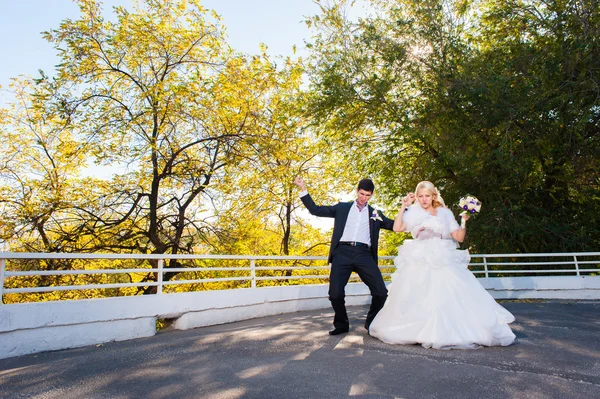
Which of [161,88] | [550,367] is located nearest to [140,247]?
[161,88]

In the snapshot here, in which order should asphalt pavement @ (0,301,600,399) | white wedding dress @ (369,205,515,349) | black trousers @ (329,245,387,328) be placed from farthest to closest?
black trousers @ (329,245,387,328), white wedding dress @ (369,205,515,349), asphalt pavement @ (0,301,600,399)

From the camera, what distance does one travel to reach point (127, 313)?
6.63 meters

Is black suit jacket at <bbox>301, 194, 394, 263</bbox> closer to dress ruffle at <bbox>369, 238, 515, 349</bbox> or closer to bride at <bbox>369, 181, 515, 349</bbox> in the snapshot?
bride at <bbox>369, 181, 515, 349</bbox>

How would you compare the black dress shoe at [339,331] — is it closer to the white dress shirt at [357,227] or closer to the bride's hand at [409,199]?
the white dress shirt at [357,227]

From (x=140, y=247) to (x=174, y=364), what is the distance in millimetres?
12626

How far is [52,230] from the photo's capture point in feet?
47.9

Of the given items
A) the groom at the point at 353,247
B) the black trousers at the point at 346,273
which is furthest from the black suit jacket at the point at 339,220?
the black trousers at the point at 346,273

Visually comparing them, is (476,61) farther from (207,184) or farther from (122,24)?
(122,24)

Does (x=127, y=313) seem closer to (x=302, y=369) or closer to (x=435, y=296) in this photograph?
(x=302, y=369)

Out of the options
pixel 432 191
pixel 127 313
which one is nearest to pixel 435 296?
pixel 432 191

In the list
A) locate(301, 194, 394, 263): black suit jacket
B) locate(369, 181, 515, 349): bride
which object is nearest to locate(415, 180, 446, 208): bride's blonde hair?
locate(369, 181, 515, 349): bride

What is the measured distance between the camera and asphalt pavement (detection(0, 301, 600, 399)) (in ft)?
12.2

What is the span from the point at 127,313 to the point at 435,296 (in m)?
4.25

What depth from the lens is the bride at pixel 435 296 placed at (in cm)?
561
